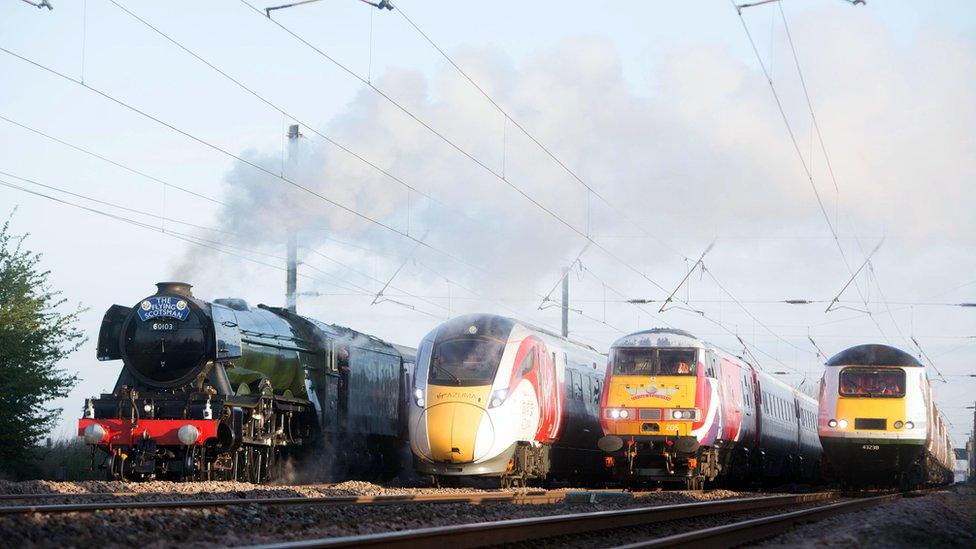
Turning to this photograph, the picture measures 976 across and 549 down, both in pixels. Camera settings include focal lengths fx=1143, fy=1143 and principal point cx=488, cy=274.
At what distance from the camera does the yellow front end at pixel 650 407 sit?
23.4 meters

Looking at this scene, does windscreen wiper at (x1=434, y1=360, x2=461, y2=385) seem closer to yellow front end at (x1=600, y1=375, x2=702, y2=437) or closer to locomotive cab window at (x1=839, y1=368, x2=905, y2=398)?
yellow front end at (x1=600, y1=375, x2=702, y2=437)

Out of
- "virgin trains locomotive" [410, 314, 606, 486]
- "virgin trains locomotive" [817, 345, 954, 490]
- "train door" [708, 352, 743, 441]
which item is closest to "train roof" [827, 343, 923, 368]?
"virgin trains locomotive" [817, 345, 954, 490]

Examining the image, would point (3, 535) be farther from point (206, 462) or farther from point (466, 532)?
point (206, 462)

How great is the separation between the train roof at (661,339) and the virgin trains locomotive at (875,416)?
5000mm

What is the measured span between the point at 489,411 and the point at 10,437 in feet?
41.6

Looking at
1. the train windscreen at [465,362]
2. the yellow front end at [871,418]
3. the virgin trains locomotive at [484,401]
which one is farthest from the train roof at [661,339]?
the yellow front end at [871,418]

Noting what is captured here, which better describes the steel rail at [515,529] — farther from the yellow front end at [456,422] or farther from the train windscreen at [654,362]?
the train windscreen at [654,362]

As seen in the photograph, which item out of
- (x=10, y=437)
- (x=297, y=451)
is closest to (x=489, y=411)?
(x=297, y=451)

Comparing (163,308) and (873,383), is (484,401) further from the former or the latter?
(873,383)

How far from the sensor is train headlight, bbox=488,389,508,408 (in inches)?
842

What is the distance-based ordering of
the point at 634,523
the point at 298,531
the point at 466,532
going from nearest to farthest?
the point at 466,532 → the point at 298,531 → the point at 634,523

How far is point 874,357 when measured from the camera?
27.5m

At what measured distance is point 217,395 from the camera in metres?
20.0

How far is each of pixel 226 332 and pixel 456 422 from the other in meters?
4.54
